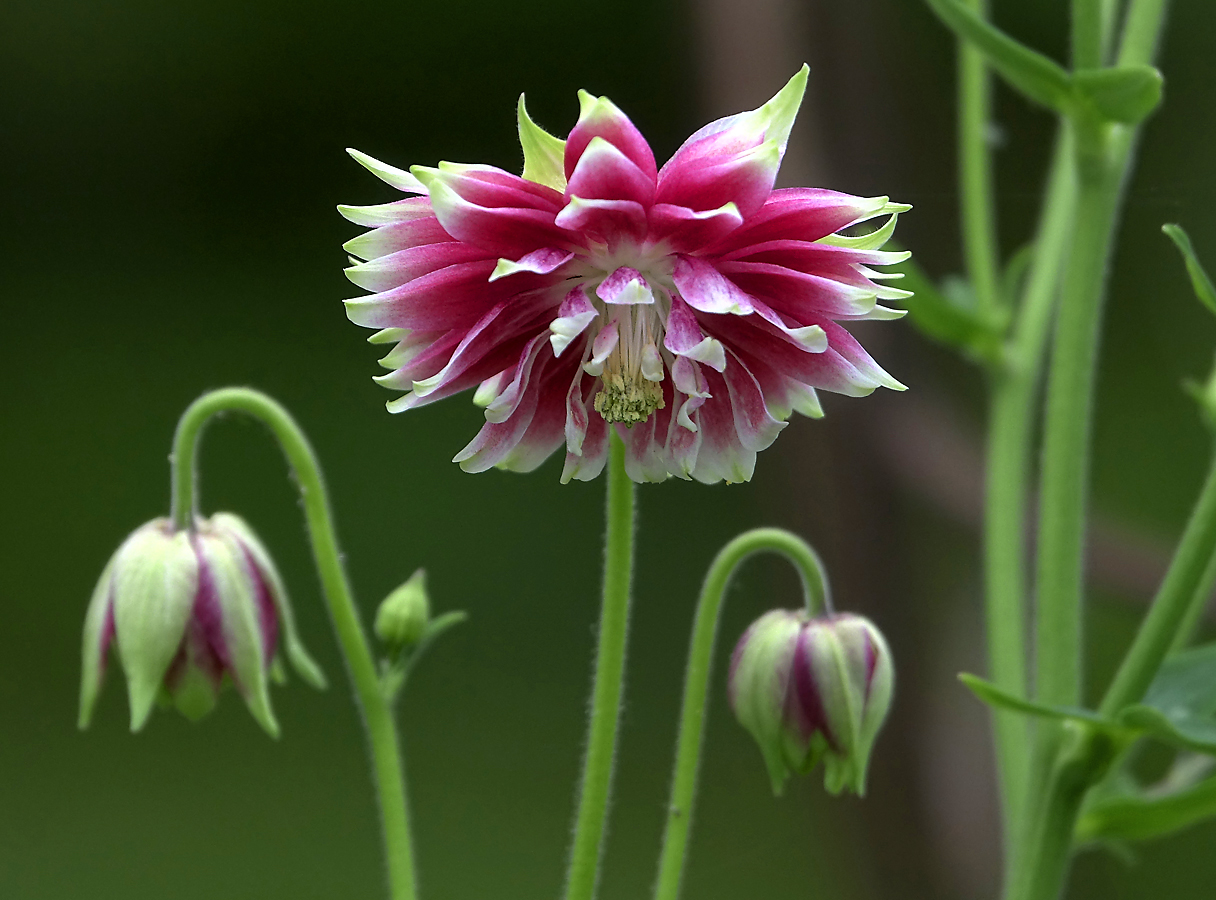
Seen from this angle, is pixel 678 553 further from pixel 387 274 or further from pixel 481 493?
pixel 387 274

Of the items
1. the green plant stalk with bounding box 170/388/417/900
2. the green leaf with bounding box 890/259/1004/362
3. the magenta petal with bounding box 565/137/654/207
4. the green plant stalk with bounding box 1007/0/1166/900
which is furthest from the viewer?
the green leaf with bounding box 890/259/1004/362

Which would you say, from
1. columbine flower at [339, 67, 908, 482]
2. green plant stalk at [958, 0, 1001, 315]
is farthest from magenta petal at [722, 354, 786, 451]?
green plant stalk at [958, 0, 1001, 315]

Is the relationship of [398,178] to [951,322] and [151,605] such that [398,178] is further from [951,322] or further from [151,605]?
[951,322]

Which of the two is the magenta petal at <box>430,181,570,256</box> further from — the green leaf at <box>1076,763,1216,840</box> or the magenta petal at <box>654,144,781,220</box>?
the green leaf at <box>1076,763,1216,840</box>

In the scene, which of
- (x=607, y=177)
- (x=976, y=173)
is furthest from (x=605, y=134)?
(x=976, y=173)

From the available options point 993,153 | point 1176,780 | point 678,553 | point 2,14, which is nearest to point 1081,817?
point 1176,780
